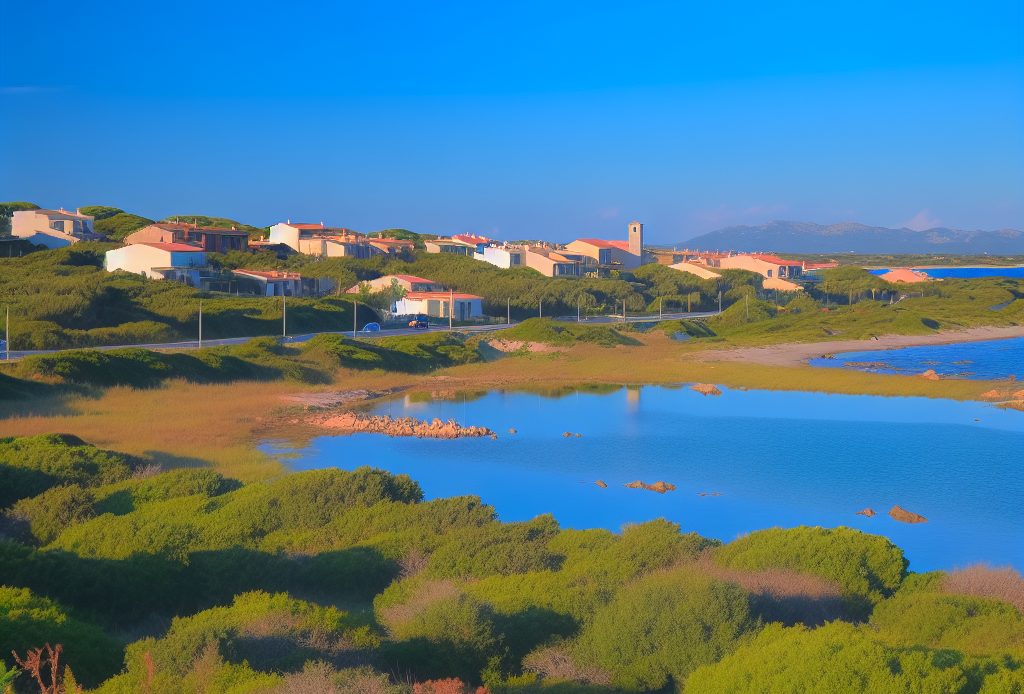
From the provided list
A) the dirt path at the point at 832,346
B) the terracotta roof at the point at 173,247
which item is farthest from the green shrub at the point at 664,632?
the terracotta roof at the point at 173,247

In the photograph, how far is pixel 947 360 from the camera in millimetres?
54188

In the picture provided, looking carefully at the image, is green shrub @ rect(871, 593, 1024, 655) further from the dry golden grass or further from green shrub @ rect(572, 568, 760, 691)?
the dry golden grass

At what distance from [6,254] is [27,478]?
6498 centimetres

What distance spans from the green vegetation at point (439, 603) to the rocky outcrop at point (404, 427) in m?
11.2

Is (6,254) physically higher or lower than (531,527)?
higher

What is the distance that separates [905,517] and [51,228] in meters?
83.0

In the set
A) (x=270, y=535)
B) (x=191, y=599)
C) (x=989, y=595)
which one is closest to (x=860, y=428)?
(x=989, y=595)

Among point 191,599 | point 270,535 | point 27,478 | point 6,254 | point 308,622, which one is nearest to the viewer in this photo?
point 308,622

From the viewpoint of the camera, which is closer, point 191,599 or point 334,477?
point 191,599

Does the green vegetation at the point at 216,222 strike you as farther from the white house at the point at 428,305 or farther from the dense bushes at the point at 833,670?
the dense bushes at the point at 833,670

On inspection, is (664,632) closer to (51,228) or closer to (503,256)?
(51,228)

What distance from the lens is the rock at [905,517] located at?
672 inches

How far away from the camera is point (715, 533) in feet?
52.1

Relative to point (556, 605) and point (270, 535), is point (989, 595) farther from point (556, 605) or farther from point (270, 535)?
point (270, 535)
